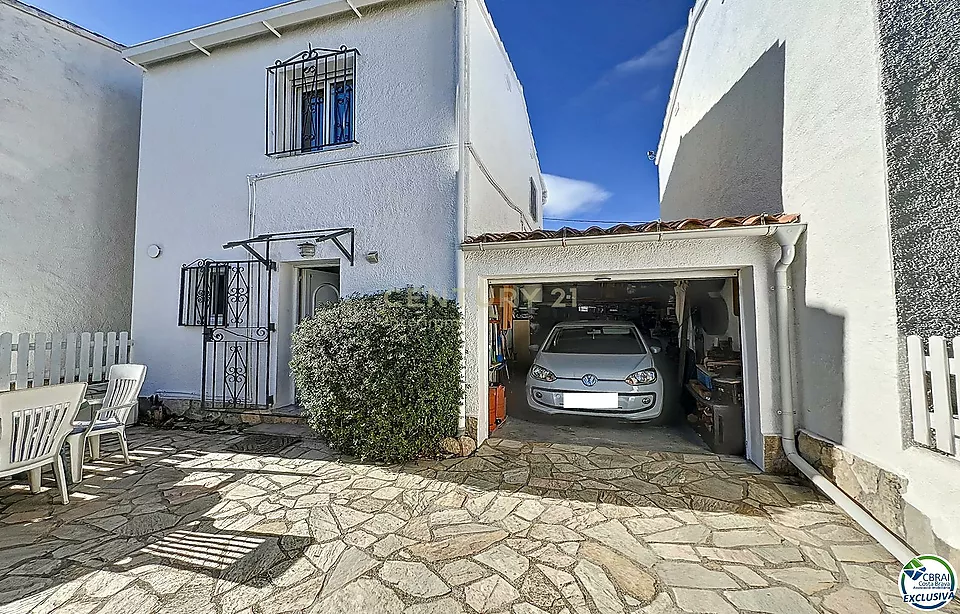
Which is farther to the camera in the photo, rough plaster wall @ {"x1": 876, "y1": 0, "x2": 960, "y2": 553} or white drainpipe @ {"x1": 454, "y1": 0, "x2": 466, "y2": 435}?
white drainpipe @ {"x1": 454, "y1": 0, "x2": 466, "y2": 435}

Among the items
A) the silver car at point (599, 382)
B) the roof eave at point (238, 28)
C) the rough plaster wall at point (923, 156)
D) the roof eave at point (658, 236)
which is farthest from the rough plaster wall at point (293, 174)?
the rough plaster wall at point (923, 156)

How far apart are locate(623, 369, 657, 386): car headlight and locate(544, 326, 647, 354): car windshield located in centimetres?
58

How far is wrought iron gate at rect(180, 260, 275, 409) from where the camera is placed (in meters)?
7.18

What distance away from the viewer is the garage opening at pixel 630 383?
5.77 metres

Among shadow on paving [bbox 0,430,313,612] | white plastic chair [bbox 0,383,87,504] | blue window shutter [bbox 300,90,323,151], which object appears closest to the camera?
shadow on paving [bbox 0,430,313,612]

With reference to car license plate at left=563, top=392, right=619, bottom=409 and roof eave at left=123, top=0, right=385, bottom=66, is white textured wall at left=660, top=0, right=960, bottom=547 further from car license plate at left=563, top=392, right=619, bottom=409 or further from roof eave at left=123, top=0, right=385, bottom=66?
roof eave at left=123, top=0, right=385, bottom=66

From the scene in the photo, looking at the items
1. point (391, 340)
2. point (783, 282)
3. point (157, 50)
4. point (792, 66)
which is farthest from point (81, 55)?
point (783, 282)

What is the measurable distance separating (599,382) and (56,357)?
869cm

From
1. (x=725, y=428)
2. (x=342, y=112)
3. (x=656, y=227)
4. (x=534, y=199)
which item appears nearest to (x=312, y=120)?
(x=342, y=112)

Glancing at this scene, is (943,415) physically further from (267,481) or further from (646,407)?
(267,481)

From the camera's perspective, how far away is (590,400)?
642cm

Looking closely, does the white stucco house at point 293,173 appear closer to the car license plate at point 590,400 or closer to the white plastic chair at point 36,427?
the car license plate at point 590,400

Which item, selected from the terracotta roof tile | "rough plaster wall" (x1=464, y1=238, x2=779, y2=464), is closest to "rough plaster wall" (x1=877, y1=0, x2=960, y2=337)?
the terracotta roof tile

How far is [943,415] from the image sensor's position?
279cm
